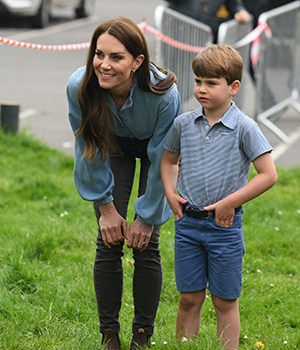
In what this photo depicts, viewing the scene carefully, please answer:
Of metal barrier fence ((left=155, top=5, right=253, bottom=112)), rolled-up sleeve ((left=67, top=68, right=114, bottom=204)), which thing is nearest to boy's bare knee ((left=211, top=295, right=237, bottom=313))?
rolled-up sleeve ((left=67, top=68, right=114, bottom=204))

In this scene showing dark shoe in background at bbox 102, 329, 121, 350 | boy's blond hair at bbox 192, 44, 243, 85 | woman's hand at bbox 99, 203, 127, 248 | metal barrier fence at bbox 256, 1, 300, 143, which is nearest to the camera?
boy's blond hair at bbox 192, 44, 243, 85

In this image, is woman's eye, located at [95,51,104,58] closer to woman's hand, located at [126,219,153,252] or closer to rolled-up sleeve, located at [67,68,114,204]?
rolled-up sleeve, located at [67,68,114,204]

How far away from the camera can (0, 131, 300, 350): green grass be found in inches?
195

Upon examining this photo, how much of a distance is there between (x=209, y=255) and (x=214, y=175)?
367mm

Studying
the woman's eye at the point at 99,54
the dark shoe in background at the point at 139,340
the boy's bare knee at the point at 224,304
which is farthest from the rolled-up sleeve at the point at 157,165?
the dark shoe in background at the point at 139,340

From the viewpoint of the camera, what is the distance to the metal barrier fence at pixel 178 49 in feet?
33.6

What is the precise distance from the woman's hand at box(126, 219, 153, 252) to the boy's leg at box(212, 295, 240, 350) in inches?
16.2

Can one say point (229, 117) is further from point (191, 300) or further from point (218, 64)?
point (191, 300)

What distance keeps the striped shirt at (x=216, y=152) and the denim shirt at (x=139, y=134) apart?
0.36 ft

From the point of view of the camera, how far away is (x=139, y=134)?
15.0 feet

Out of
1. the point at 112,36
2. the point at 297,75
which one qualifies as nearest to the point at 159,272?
the point at 112,36

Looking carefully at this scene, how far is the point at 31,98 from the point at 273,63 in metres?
3.57

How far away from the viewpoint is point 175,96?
14.8 ft

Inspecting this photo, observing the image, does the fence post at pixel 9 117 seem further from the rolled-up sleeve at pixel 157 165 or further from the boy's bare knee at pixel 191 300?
the boy's bare knee at pixel 191 300
